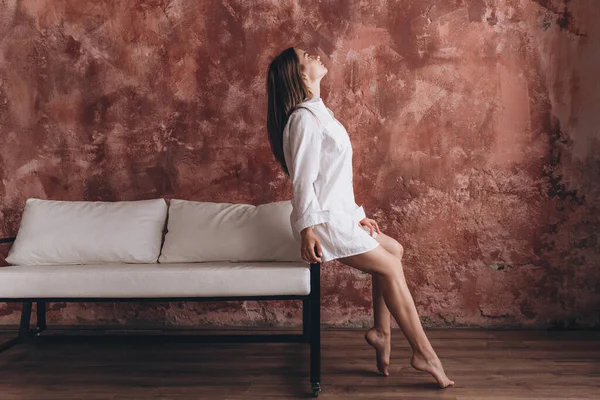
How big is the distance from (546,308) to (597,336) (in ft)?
1.18

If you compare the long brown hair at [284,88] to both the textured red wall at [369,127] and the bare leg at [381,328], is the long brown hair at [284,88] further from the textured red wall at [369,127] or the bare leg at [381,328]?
the textured red wall at [369,127]

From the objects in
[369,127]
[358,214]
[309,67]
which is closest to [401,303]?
[358,214]

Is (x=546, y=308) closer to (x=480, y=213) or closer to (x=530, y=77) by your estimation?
(x=480, y=213)

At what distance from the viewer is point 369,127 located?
409cm

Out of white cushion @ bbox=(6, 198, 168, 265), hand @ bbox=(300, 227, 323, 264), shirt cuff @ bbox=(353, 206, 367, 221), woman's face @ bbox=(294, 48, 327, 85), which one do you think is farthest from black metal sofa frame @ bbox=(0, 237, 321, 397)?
woman's face @ bbox=(294, 48, 327, 85)

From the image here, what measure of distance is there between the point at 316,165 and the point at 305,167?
59 mm

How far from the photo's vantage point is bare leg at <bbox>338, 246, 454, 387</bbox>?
289 centimetres

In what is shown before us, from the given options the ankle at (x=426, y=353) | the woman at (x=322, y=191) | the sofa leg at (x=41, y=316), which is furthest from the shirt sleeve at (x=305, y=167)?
the sofa leg at (x=41, y=316)

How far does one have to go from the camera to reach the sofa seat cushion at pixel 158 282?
9.84 feet

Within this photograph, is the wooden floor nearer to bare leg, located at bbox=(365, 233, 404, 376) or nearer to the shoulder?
bare leg, located at bbox=(365, 233, 404, 376)

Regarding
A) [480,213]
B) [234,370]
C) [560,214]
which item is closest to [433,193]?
[480,213]

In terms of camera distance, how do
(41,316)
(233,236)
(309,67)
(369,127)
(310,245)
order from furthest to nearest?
(369,127)
(41,316)
(233,236)
(309,67)
(310,245)

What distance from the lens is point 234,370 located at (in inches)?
127

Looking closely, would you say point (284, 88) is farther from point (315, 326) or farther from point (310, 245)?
point (315, 326)
